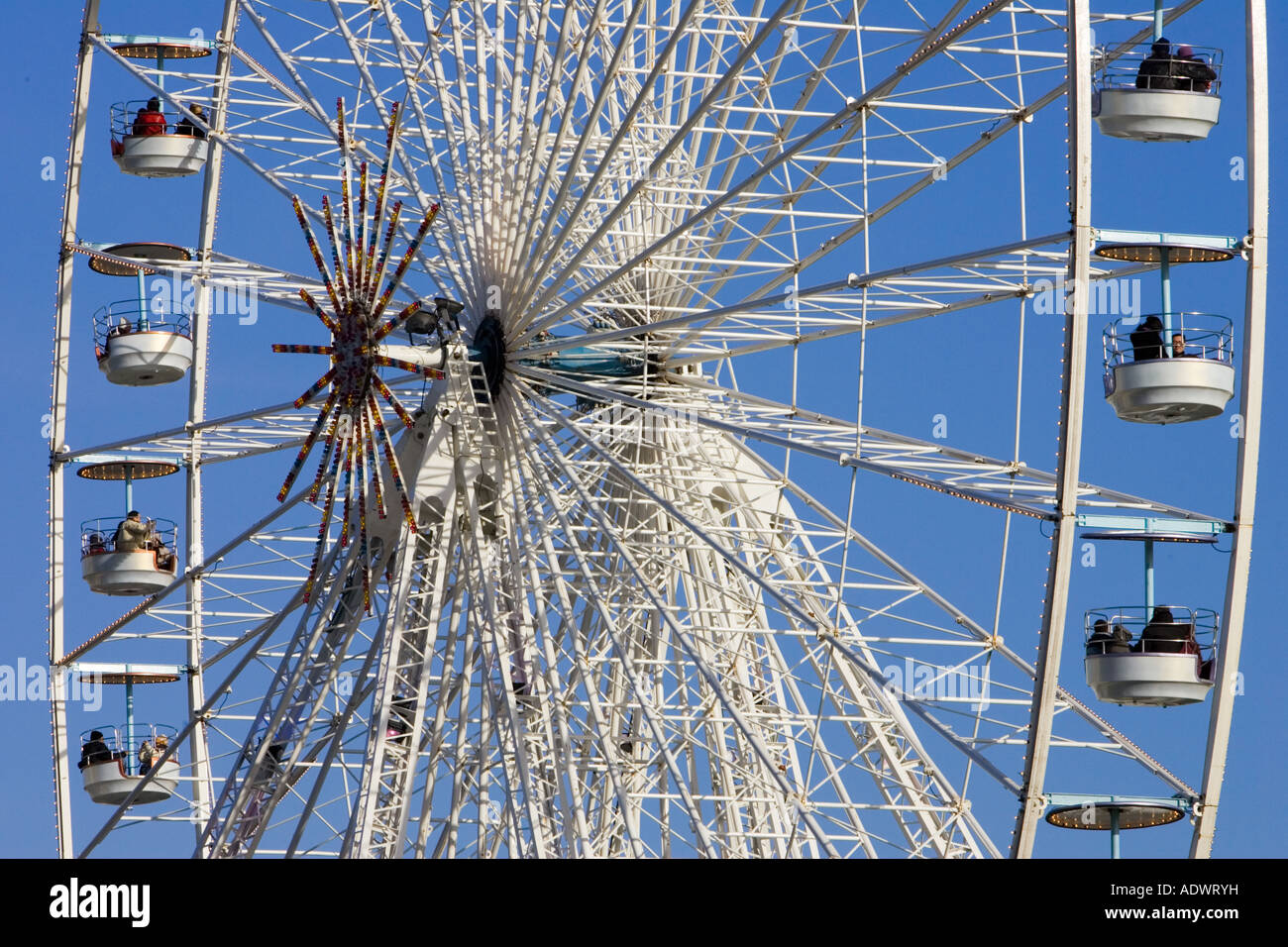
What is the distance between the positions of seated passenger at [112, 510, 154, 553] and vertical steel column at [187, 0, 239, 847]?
742 mm

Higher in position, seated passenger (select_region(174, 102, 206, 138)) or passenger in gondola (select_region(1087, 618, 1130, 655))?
seated passenger (select_region(174, 102, 206, 138))

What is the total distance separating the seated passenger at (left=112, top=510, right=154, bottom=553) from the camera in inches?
1581

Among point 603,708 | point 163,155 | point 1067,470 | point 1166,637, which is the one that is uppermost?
point 163,155

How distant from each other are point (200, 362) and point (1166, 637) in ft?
59.3

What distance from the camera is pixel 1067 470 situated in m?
26.1

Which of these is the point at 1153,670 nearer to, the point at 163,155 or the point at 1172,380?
the point at 1172,380

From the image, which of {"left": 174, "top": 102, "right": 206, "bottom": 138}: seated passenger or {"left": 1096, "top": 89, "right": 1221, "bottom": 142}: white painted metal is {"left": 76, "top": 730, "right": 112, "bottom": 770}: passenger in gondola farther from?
{"left": 1096, "top": 89, "right": 1221, "bottom": 142}: white painted metal

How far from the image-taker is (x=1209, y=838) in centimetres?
2702

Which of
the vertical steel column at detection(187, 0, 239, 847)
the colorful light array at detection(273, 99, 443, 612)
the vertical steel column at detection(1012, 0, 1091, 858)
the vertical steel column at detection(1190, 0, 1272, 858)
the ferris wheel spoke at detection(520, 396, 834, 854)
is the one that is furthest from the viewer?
the vertical steel column at detection(187, 0, 239, 847)

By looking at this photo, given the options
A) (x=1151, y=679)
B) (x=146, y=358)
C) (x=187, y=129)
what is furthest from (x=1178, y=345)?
(x=187, y=129)

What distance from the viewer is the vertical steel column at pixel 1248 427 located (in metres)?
26.9

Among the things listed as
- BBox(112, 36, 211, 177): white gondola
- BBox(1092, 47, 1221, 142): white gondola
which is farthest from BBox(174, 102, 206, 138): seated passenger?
BBox(1092, 47, 1221, 142): white gondola

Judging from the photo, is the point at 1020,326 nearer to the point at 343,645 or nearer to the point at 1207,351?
the point at 1207,351

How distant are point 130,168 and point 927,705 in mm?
17900
